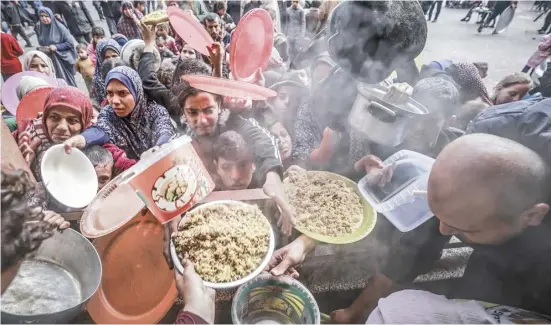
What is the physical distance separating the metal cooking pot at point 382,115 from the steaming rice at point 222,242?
30.0 inches

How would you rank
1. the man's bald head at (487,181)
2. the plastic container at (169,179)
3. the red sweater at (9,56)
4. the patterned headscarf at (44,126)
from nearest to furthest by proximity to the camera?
the man's bald head at (487,181) < the plastic container at (169,179) < the patterned headscarf at (44,126) < the red sweater at (9,56)

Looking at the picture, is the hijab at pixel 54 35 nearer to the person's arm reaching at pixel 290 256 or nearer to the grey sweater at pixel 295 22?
the grey sweater at pixel 295 22

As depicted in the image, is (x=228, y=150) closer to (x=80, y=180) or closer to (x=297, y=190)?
(x=297, y=190)

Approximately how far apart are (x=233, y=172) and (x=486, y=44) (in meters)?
10.2

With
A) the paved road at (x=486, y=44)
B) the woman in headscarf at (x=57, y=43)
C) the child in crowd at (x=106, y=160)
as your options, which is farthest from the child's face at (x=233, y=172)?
the paved road at (x=486, y=44)

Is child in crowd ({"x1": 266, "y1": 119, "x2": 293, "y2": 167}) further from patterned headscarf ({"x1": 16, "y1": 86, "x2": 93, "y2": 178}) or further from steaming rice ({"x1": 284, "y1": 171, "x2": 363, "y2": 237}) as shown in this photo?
patterned headscarf ({"x1": 16, "y1": 86, "x2": 93, "y2": 178})

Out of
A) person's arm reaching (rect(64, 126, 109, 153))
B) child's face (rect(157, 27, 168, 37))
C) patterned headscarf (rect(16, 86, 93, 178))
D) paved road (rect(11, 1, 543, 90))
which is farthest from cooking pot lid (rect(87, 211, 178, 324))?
paved road (rect(11, 1, 543, 90))

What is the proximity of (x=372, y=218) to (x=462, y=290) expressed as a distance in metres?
0.71

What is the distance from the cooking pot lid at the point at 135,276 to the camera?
5.44ft

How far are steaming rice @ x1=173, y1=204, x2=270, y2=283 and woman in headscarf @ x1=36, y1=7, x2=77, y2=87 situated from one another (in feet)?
17.6

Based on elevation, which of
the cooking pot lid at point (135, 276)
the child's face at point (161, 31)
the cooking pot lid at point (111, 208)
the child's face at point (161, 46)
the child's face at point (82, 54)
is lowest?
the cooking pot lid at point (135, 276)

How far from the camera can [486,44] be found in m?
8.95

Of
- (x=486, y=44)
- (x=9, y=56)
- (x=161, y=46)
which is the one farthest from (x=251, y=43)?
(x=486, y=44)

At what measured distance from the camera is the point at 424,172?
1724 millimetres
